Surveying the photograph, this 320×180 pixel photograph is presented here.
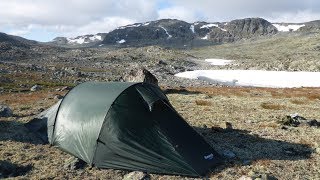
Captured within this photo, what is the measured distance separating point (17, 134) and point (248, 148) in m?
12.9

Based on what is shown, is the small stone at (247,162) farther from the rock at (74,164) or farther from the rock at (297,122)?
the rock at (297,122)

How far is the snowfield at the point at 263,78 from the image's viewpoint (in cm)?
9225

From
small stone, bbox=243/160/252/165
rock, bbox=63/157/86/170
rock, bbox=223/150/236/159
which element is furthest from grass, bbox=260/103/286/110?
rock, bbox=63/157/86/170

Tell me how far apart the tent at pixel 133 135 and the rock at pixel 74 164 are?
0.88ft

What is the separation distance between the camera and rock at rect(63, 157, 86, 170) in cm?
1762

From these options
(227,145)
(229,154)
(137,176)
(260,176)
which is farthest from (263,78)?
(137,176)

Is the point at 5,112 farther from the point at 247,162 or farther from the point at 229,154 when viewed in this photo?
the point at 247,162

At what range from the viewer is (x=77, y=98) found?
2052 centimetres

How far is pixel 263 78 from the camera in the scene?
339 feet

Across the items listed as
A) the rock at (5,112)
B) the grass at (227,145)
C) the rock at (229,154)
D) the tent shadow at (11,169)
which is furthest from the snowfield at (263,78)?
the tent shadow at (11,169)

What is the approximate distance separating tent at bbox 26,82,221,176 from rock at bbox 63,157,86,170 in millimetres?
270

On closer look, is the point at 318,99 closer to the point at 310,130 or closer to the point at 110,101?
the point at 310,130

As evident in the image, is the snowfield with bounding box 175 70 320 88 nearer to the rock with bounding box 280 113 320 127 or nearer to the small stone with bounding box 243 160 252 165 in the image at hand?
the rock with bounding box 280 113 320 127

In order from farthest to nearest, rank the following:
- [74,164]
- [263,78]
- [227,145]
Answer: [263,78] → [227,145] → [74,164]
